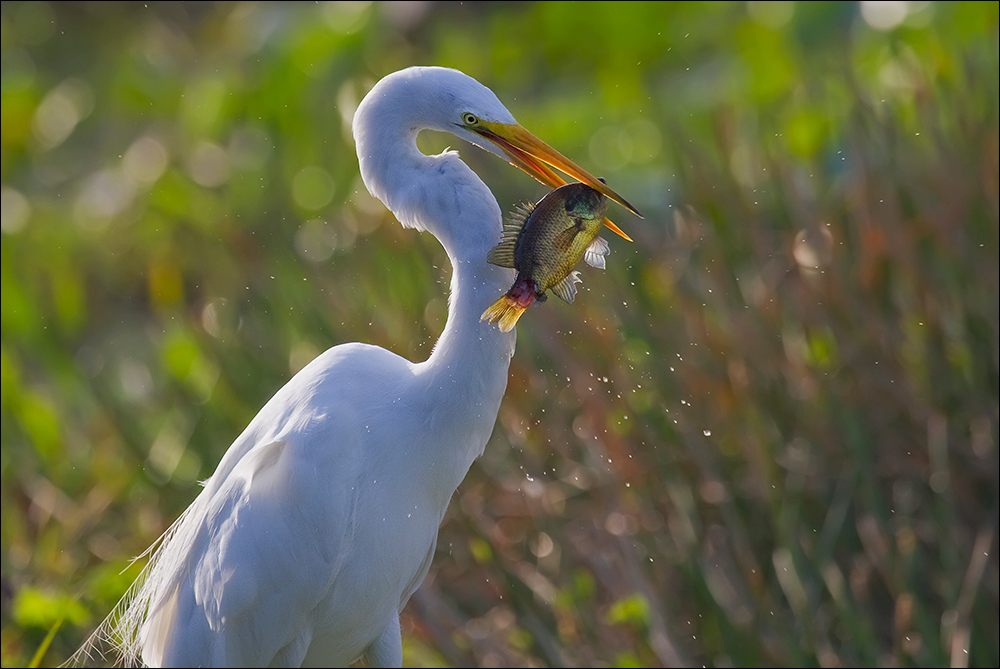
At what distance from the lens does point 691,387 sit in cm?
233

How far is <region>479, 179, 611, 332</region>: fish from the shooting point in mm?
1318

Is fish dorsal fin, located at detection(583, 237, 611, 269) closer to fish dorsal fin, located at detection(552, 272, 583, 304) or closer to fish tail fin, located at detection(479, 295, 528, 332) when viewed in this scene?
fish dorsal fin, located at detection(552, 272, 583, 304)

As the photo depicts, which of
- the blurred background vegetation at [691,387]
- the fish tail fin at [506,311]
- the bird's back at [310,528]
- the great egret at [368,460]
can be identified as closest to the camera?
the fish tail fin at [506,311]

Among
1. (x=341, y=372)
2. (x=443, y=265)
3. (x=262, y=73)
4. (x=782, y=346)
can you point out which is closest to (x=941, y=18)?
(x=782, y=346)

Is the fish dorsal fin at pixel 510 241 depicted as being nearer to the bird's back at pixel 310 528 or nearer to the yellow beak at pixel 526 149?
the yellow beak at pixel 526 149

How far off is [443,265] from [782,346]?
32.8 inches

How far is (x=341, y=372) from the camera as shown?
1588 millimetres

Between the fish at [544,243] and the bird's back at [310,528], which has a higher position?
the fish at [544,243]

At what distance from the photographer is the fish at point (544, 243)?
4.33 ft

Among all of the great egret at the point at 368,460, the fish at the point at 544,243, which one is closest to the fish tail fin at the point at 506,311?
the fish at the point at 544,243

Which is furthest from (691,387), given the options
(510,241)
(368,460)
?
(510,241)

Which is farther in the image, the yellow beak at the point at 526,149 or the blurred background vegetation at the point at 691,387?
the blurred background vegetation at the point at 691,387

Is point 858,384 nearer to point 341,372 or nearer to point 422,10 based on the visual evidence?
point 341,372

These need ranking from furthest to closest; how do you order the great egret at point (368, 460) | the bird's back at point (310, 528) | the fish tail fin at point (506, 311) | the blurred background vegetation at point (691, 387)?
the blurred background vegetation at point (691, 387), the bird's back at point (310, 528), the great egret at point (368, 460), the fish tail fin at point (506, 311)
